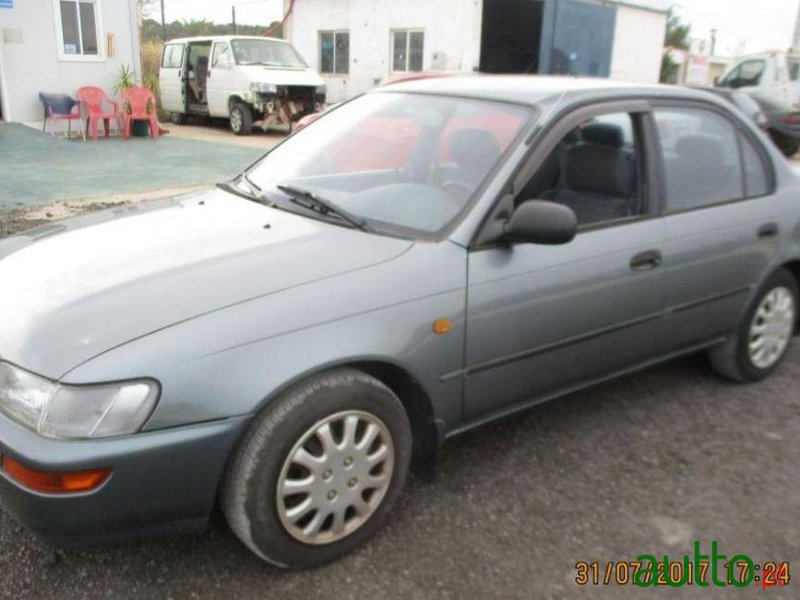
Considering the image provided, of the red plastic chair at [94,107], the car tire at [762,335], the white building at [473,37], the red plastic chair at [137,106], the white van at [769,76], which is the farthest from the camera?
the white building at [473,37]

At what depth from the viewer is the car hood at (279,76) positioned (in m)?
15.4

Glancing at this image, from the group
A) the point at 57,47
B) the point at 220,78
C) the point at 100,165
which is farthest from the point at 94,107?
the point at 100,165

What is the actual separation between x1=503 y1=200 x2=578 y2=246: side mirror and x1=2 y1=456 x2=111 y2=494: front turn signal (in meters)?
1.56

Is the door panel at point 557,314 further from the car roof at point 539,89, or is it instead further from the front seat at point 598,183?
the car roof at point 539,89

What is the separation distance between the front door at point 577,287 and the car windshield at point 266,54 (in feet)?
45.9

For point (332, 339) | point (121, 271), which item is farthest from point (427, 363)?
point (121, 271)

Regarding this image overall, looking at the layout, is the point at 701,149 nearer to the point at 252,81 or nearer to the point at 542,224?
the point at 542,224

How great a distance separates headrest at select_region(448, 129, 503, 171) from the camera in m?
2.83

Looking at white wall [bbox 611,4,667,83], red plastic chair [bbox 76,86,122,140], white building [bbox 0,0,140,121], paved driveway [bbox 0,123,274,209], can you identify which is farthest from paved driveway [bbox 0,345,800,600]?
white wall [bbox 611,4,667,83]

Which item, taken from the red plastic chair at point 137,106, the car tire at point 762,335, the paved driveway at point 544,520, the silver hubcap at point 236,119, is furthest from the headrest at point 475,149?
the silver hubcap at point 236,119

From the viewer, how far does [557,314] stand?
287 centimetres

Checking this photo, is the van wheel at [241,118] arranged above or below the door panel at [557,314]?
below

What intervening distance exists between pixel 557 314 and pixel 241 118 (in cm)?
1410

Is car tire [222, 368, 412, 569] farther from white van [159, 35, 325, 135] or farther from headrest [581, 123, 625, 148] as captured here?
white van [159, 35, 325, 135]
